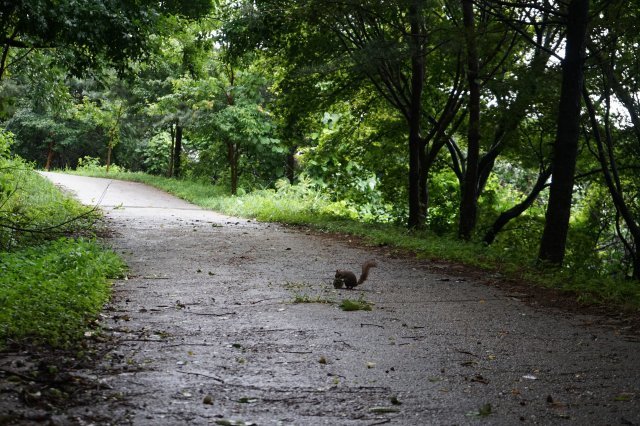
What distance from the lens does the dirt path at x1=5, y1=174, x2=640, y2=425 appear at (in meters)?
3.44

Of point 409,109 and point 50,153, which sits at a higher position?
point 409,109

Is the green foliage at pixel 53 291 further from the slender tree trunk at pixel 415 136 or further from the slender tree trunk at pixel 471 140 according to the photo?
the slender tree trunk at pixel 415 136

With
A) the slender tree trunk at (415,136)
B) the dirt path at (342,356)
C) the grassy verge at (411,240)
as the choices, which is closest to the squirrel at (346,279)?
the dirt path at (342,356)

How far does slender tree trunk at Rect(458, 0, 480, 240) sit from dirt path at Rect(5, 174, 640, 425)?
16.7 ft

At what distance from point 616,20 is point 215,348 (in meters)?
8.69

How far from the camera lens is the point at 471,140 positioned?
12.9m

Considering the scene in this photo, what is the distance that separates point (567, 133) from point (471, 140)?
4.03m

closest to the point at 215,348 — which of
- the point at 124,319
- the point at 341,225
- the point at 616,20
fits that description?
the point at 124,319

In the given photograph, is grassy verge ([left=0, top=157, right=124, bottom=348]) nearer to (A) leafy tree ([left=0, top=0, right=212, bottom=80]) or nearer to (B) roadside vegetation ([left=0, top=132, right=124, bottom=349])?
(B) roadside vegetation ([left=0, top=132, right=124, bottom=349])

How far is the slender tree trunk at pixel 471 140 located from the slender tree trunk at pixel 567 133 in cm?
252

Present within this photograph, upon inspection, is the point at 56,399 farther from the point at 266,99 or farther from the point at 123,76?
the point at 266,99

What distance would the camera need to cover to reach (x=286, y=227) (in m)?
14.8

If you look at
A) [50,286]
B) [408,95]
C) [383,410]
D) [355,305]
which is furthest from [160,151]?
[383,410]

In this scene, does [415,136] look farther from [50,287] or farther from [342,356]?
[342,356]
